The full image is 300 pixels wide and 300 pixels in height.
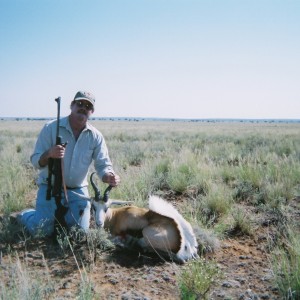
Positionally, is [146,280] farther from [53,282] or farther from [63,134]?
[63,134]

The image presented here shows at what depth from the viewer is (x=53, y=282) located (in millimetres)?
Answer: 3791

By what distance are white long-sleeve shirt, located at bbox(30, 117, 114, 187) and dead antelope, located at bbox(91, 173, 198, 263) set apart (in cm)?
80

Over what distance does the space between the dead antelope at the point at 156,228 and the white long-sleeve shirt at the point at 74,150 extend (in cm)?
80

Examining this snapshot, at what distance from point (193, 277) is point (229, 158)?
32.4 feet

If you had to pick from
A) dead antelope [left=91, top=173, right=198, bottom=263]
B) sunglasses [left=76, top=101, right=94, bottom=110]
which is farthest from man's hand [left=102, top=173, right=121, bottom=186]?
sunglasses [left=76, top=101, right=94, bottom=110]

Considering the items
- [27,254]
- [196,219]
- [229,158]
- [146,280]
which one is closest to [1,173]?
[27,254]

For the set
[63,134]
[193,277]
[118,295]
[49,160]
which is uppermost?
[63,134]

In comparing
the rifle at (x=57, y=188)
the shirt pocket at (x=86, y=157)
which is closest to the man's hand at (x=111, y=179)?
the shirt pocket at (x=86, y=157)

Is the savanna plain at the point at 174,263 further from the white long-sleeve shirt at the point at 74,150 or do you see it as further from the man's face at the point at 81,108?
the man's face at the point at 81,108

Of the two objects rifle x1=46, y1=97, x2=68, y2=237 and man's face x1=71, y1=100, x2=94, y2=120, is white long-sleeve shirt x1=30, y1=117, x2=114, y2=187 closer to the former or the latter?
man's face x1=71, y1=100, x2=94, y2=120

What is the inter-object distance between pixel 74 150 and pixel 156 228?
185cm

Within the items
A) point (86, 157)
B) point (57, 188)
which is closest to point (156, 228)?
point (57, 188)

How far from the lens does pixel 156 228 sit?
4.74 meters

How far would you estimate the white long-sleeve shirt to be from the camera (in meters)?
5.41
